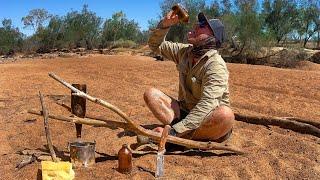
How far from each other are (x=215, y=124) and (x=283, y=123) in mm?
1800

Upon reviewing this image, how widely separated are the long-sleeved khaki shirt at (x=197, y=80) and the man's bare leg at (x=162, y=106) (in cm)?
14

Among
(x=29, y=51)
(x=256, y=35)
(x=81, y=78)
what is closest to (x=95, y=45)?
(x=29, y=51)

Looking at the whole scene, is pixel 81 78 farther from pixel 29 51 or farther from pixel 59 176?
pixel 29 51

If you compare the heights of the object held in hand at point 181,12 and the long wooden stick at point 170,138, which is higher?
the object held in hand at point 181,12

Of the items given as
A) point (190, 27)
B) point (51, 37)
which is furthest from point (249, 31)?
point (51, 37)

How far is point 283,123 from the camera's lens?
6285 mm

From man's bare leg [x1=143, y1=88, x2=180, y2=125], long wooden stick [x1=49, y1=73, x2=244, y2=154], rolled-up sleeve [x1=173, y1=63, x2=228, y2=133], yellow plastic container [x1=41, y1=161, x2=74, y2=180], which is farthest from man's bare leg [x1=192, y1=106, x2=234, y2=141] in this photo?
yellow plastic container [x1=41, y1=161, x2=74, y2=180]

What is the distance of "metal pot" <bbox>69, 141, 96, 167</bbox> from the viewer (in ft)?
13.9

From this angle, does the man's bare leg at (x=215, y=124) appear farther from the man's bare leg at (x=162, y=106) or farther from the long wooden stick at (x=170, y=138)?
the man's bare leg at (x=162, y=106)

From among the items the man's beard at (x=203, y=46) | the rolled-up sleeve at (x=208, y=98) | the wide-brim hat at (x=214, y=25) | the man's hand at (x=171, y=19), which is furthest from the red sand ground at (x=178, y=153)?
the man's hand at (x=171, y=19)

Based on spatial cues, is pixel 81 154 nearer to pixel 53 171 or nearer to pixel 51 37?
pixel 53 171

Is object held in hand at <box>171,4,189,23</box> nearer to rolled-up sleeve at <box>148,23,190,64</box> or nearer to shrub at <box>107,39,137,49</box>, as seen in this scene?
rolled-up sleeve at <box>148,23,190,64</box>

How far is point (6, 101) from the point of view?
7770 mm

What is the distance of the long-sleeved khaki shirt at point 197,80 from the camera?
4.70 meters
